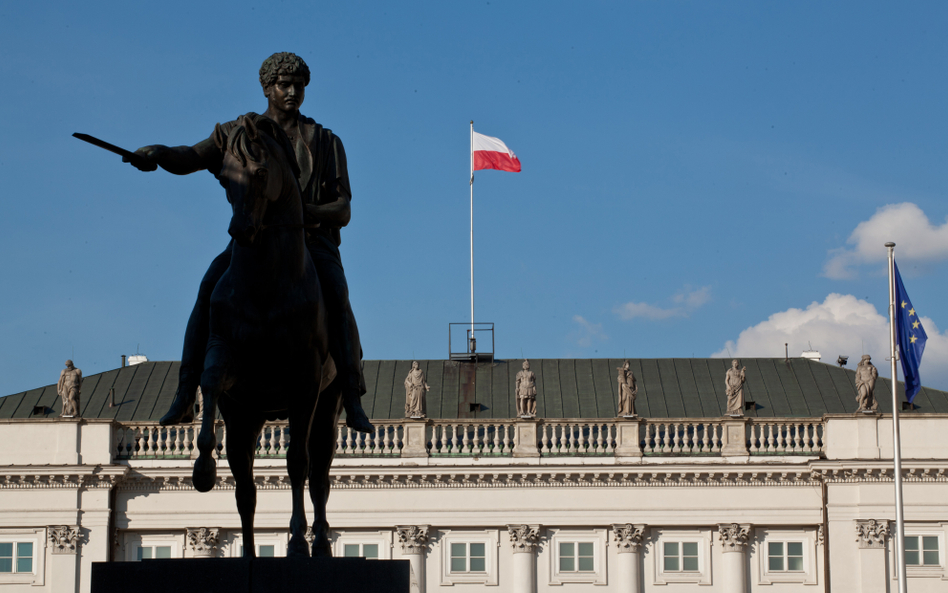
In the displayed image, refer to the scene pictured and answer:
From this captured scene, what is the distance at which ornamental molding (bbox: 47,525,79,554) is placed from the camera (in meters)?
46.0

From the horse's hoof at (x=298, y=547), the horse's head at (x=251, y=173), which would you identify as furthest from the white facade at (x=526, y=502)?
the horse's head at (x=251, y=173)

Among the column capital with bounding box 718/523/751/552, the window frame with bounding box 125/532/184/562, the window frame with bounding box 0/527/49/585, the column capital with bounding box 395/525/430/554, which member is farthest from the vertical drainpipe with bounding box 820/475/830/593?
the window frame with bounding box 0/527/49/585

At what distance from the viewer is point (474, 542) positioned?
155 feet

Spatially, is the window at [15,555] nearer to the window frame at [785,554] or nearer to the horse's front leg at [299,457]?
the window frame at [785,554]

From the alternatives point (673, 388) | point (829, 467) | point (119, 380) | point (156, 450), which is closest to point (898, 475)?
point (829, 467)

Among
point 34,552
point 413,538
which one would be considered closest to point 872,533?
point 413,538

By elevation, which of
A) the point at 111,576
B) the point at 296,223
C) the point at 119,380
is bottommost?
the point at 111,576

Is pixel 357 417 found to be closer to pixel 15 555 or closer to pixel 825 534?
pixel 825 534

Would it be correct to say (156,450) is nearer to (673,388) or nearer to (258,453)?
(258,453)

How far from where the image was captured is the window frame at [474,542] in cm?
4666

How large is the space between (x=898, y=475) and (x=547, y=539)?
1264 centimetres

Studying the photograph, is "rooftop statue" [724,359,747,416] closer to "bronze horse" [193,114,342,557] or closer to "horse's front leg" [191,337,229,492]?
"bronze horse" [193,114,342,557]

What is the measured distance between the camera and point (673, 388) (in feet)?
171

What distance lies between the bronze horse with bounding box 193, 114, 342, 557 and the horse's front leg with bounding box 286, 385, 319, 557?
0.01 meters
